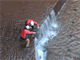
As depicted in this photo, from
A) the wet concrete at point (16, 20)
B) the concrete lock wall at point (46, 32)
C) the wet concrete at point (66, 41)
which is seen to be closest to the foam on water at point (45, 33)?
the concrete lock wall at point (46, 32)

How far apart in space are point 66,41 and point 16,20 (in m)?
1.67

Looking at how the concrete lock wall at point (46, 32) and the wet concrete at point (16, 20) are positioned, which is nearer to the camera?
the wet concrete at point (16, 20)

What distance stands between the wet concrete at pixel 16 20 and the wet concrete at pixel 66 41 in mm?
684

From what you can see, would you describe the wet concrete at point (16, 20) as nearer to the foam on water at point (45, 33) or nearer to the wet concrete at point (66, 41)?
the foam on water at point (45, 33)

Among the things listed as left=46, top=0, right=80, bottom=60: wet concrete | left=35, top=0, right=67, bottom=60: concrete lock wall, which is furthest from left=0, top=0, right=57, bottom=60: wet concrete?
left=46, top=0, right=80, bottom=60: wet concrete

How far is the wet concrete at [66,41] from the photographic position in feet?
6.79

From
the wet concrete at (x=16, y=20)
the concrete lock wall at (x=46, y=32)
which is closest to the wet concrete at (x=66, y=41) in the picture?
the concrete lock wall at (x=46, y=32)

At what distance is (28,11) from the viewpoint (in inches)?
89.2

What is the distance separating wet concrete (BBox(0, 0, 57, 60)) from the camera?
1.74 metres

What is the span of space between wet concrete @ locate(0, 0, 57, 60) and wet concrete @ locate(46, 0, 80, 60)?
2.24 feet

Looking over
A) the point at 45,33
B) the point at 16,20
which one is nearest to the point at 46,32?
the point at 45,33

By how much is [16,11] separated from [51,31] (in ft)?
4.41

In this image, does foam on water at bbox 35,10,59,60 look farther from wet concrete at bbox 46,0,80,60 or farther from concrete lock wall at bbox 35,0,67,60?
wet concrete at bbox 46,0,80,60

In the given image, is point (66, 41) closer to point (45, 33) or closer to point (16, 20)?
point (45, 33)
